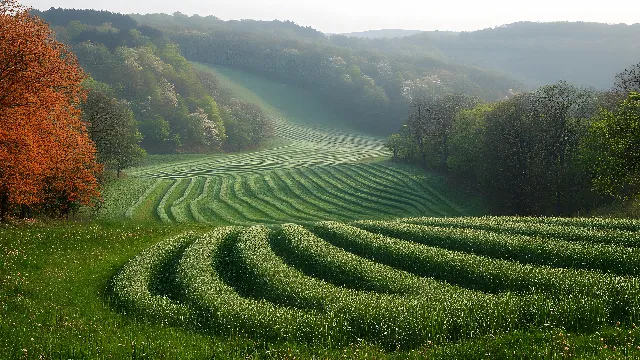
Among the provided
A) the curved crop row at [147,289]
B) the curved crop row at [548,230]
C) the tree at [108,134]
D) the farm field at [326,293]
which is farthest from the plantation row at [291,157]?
the curved crop row at [548,230]

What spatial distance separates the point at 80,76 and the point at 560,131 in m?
61.7

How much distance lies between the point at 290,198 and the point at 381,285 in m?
51.7

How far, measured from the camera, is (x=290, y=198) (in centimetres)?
7500

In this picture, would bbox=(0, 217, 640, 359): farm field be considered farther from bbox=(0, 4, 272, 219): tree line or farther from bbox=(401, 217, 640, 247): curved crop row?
bbox=(0, 4, 272, 219): tree line

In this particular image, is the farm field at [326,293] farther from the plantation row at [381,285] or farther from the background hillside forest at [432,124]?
the background hillside forest at [432,124]

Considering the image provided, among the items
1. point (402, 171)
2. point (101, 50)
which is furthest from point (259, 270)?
point (101, 50)

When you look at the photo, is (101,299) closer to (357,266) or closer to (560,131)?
(357,266)

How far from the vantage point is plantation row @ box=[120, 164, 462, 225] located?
64.1 meters

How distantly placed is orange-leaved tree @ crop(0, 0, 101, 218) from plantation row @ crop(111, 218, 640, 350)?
12.4 m

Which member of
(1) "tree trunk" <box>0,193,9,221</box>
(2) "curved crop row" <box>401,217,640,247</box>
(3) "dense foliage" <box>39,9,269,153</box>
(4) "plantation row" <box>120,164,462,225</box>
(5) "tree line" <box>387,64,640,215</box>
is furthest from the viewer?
(3) "dense foliage" <box>39,9,269,153</box>

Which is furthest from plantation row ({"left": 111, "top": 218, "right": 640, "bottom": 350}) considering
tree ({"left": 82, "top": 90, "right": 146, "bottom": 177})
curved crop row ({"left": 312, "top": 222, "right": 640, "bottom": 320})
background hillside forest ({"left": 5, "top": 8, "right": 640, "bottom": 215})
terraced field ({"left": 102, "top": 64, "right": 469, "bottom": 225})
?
tree ({"left": 82, "top": 90, "right": 146, "bottom": 177})

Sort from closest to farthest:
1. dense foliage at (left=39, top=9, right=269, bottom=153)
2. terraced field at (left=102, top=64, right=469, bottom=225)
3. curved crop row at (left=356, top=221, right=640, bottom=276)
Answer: curved crop row at (left=356, top=221, right=640, bottom=276)
terraced field at (left=102, top=64, right=469, bottom=225)
dense foliage at (left=39, top=9, right=269, bottom=153)

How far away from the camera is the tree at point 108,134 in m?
59.9

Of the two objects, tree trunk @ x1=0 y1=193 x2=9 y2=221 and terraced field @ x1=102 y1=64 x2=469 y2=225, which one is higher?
tree trunk @ x1=0 y1=193 x2=9 y2=221
